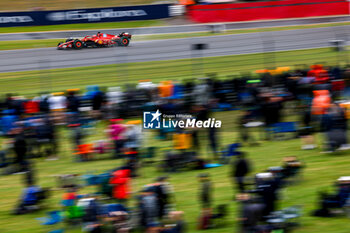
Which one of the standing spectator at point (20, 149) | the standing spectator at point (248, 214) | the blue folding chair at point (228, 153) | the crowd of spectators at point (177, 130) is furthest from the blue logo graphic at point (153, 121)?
the standing spectator at point (248, 214)

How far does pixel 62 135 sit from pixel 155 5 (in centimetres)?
1441

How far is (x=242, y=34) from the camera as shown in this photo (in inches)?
893

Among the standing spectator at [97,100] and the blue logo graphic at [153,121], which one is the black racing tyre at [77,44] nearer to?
the standing spectator at [97,100]

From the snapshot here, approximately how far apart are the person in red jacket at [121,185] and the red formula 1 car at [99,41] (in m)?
10.7

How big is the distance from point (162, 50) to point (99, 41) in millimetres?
2652

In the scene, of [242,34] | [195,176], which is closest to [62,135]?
[195,176]

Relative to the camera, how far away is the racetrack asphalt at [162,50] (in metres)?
18.9

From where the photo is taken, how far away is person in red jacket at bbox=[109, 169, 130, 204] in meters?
9.84

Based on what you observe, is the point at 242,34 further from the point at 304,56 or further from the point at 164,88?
the point at 164,88

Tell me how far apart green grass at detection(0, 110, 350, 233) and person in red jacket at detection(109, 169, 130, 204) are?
107 cm

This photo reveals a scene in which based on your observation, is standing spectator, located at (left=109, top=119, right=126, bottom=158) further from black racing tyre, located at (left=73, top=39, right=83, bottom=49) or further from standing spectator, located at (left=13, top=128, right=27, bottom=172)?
black racing tyre, located at (left=73, top=39, right=83, bottom=49)

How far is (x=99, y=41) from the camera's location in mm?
20297

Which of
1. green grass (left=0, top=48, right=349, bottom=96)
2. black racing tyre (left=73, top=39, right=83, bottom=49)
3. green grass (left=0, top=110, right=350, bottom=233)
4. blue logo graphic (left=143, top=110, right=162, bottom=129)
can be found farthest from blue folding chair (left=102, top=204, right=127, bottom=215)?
black racing tyre (left=73, top=39, right=83, bottom=49)

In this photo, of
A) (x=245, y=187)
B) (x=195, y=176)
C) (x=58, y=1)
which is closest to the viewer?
(x=245, y=187)
